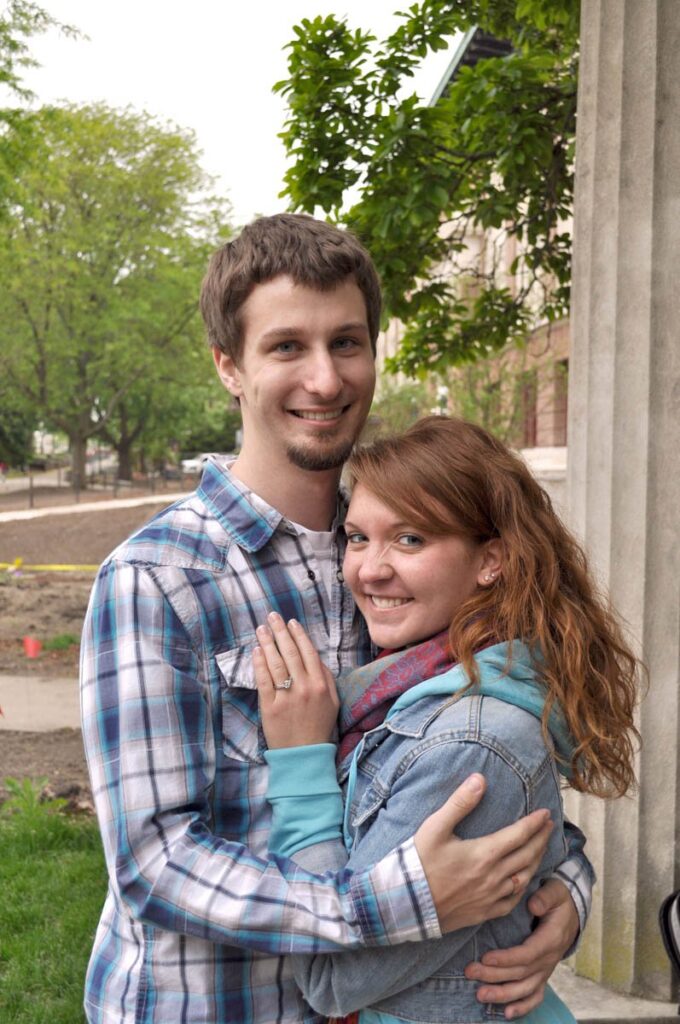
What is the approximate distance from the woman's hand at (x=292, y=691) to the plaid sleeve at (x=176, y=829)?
0.34 ft

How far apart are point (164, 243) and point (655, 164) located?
2401 centimetres

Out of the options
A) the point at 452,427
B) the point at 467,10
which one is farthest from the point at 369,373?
the point at 467,10

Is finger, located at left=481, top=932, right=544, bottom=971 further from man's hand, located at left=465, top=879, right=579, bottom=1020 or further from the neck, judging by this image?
the neck

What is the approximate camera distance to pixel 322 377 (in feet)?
6.09

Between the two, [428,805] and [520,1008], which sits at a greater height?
[428,805]

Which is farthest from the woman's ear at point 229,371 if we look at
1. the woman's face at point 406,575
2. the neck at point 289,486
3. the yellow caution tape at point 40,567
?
the yellow caution tape at point 40,567

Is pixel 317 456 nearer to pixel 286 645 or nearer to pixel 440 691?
pixel 286 645

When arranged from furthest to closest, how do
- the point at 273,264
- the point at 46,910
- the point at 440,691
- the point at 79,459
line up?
the point at 79,459 → the point at 46,910 → the point at 273,264 → the point at 440,691

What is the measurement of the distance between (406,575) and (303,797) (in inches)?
15.7

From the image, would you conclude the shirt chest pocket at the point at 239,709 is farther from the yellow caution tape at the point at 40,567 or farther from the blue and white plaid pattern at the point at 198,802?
the yellow caution tape at the point at 40,567

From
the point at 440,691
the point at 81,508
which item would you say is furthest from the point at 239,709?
the point at 81,508

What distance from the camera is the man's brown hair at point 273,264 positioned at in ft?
6.05

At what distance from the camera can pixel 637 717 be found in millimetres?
3812

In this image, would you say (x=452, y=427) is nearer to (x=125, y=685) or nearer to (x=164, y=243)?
(x=125, y=685)
